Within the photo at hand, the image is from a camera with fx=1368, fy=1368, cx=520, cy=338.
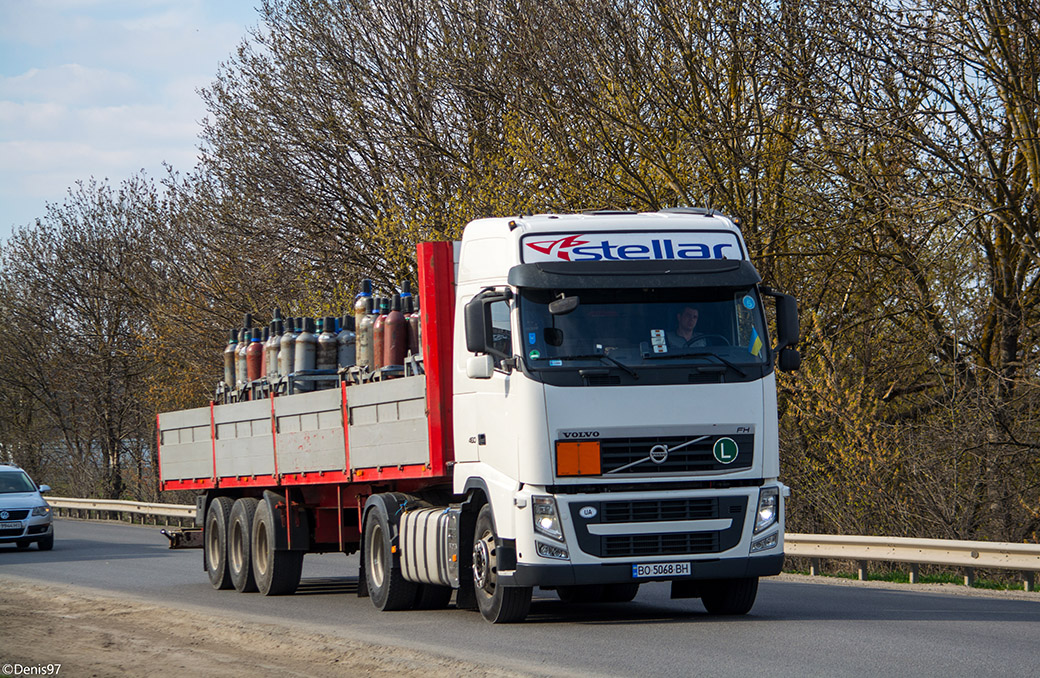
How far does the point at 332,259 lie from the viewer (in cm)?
3083

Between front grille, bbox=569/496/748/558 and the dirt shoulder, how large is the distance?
1.57 m

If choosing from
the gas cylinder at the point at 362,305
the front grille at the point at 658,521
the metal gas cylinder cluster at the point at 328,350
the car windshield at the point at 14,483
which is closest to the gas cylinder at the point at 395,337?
the metal gas cylinder cluster at the point at 328,350

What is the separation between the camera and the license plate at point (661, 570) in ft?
33.6

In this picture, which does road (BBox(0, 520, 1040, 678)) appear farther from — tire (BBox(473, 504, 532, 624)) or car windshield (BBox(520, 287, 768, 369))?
car windshield (BBox(520, 287, 768, 369))

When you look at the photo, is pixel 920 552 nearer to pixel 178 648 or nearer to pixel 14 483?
pixel 178 648

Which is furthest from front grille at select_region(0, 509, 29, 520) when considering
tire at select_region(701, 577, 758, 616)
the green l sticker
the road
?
the green l sticker

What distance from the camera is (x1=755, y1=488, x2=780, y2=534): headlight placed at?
10539mm

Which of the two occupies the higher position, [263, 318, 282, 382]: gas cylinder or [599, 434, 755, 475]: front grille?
[263, 318, 282, 382]: gas cylinder

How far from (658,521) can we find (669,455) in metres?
0.50

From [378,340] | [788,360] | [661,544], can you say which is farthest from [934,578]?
[378,340]

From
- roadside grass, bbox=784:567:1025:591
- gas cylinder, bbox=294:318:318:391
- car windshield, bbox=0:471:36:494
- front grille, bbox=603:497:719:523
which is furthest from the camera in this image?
car windshield, bbox=0:471:36:494

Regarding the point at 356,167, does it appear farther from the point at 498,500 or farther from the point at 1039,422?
the point at 498,500

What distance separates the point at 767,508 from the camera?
1058 cm

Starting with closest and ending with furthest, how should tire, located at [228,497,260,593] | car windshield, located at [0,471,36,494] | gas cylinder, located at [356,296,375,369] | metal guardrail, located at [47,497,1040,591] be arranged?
metal guardrail, located at [47,497,1040,591] → gas cylinder, located at [356,296,375,369] → tire, located at [228,497,260,593] → car windshield, located at [0,471,36,494]
